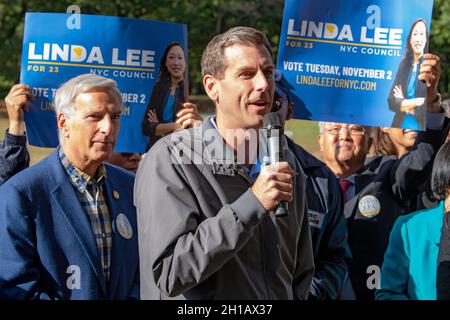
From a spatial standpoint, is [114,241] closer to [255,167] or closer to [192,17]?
[255,167]

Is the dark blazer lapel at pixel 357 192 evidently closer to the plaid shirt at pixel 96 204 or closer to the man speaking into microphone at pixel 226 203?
the plaid shirt at pixel 96 204

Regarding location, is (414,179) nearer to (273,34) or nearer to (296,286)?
(296,286)

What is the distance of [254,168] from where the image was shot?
11.9 ft

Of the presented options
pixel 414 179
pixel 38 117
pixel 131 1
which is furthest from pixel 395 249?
pixel 131 1

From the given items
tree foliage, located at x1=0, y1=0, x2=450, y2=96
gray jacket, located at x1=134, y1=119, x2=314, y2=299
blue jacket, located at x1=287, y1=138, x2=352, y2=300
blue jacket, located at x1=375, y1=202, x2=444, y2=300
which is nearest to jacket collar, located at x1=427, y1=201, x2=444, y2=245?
blue jacket, located at x1=375, y1=202, x2=444, y2=300

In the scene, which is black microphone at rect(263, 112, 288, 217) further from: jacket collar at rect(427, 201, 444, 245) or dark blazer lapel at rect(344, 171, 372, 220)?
dark blazer lapel at rect(344, 171, 372, 220)

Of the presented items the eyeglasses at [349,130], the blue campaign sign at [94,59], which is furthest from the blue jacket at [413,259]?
the blue campaign sign at [94,59]

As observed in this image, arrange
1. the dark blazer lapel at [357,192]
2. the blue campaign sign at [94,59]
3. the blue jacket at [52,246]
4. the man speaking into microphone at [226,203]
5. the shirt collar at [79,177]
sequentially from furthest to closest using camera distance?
the dark blazer lapel at [357,192] → the blue campaign sign at [94,59] → the shirt collar at [79,177] → the blue jacket at [52,246] → the man speaking into microphone at [226,203]

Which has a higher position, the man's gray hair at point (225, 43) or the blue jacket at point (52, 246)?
the man's gray hair at point (225, 43)

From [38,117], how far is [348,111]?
1815 mm

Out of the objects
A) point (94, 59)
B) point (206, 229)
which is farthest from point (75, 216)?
point (94, 59)

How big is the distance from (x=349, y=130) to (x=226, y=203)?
8.77 ft

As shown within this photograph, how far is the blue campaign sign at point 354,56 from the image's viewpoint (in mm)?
5523

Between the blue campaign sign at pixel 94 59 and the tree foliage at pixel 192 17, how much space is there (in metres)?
11.1
